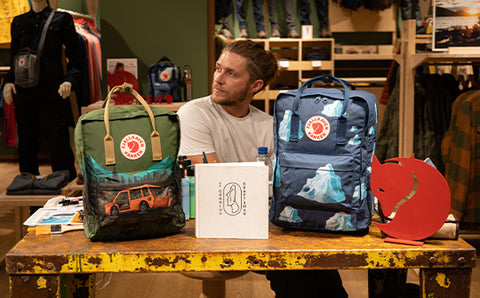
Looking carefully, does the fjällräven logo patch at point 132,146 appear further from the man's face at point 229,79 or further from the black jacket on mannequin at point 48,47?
the black jacket on mannequin at point 48,47

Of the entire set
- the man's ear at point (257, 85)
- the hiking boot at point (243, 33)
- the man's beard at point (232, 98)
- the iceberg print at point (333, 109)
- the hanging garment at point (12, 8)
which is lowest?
the iceberg print at point (333, 109)

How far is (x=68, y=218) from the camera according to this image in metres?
1.63

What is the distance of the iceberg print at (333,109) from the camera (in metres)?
1.50

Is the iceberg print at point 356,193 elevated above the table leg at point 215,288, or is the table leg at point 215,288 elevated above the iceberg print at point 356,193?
the iceberg print at point 356,193

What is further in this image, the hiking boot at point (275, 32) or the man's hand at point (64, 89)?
the hiking boot at point (275, 32)

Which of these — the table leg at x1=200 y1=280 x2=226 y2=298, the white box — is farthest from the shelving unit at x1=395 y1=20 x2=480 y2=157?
the white box

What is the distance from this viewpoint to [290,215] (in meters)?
1.52

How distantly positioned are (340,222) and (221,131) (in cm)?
102

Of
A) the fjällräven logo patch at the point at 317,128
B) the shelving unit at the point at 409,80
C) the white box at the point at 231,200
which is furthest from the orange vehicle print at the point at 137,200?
the shelving unit at the point at 409,80

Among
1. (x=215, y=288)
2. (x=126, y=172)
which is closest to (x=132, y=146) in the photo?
(x=126, y=172)

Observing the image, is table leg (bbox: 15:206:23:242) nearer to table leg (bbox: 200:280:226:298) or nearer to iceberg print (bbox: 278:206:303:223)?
table leg (bbox: 200:280:226:298)

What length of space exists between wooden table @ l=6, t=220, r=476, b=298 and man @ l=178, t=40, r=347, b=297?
89 cm

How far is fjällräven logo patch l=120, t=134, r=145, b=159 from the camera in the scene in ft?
4.75

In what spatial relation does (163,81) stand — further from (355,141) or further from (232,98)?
(355,141)
